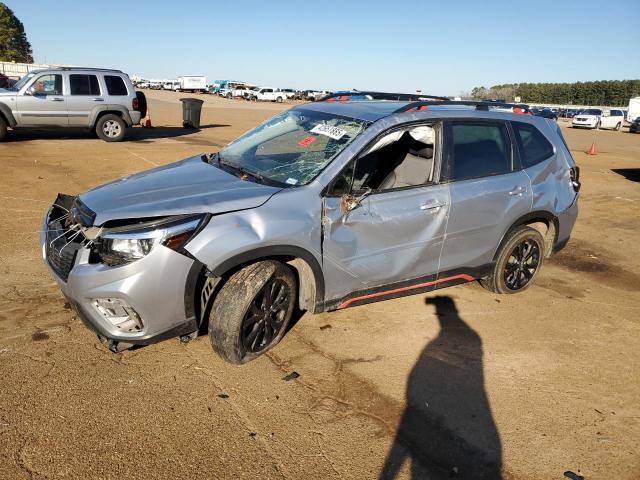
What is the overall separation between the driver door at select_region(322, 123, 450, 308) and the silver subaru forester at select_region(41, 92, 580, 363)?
0.03 ft

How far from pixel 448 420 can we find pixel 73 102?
13.5 meters

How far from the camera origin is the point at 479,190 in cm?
418

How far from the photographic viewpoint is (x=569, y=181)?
16.4 feet

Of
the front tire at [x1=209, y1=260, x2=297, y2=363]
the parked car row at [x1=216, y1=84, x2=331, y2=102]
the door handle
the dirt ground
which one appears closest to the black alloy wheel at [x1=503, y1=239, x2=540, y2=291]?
the dirt ground

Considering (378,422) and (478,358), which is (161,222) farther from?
(478,358)

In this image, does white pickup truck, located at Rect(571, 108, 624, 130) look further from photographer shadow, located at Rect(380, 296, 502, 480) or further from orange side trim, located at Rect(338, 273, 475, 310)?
photographer shadow, located at Rect(380, 296, 502, 480)

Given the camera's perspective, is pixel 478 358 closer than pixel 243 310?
No

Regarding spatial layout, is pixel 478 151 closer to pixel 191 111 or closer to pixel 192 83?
pixel 191 111

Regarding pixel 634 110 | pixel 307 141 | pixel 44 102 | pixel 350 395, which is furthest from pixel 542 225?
pixel 634 110

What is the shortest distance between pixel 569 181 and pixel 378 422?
11.1 feet

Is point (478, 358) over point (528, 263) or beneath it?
beneath

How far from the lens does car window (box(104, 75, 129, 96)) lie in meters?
13.8

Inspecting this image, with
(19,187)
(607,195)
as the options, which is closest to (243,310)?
(19,187)

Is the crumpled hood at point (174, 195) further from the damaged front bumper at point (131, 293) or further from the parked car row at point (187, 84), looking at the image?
the parked car row at point (187, 84)
